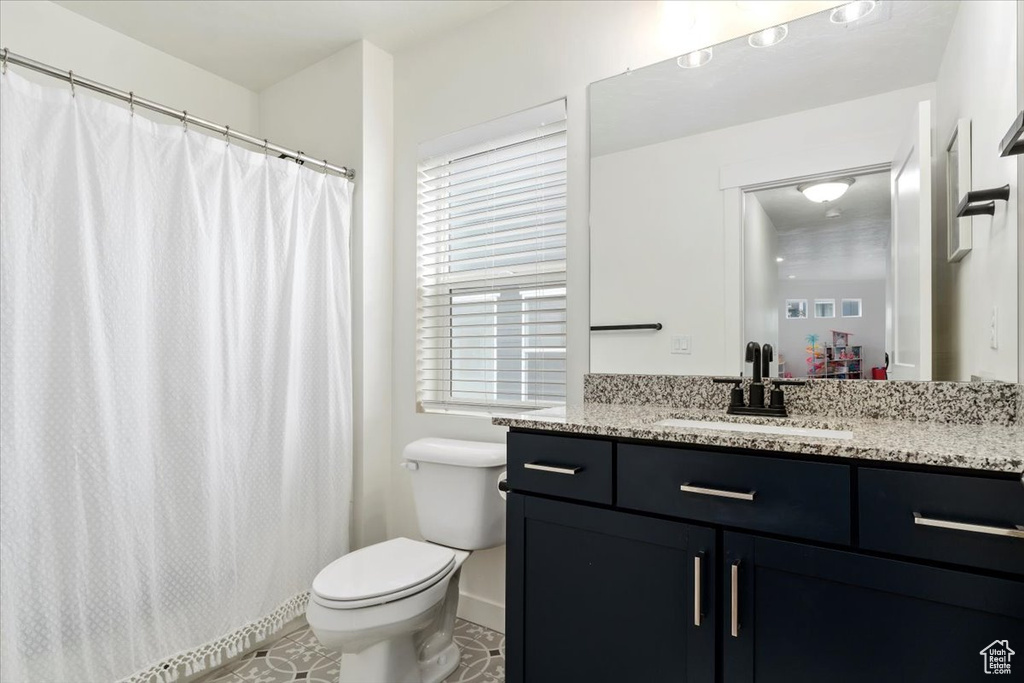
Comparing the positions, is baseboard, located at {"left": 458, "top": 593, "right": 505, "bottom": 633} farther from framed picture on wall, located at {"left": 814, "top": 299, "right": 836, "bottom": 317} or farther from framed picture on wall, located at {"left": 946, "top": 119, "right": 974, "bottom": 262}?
framed picture on wall, located at {"left": 946, "top": 119, "right": 974, "bottom": 262}

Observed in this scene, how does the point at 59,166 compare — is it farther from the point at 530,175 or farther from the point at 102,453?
the point at 530,175

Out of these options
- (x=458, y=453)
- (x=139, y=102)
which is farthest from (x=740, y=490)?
(x=139, y=102)

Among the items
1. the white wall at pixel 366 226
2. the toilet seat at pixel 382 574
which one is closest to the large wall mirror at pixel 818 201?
the toilet seat at pixel 382 574

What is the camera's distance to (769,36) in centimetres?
160

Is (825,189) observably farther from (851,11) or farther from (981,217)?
(851,11)

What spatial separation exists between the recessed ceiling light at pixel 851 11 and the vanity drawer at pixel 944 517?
4.22ft

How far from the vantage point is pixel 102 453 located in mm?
1538

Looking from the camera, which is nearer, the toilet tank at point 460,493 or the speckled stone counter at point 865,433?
the speckled stone counter at point 865,433

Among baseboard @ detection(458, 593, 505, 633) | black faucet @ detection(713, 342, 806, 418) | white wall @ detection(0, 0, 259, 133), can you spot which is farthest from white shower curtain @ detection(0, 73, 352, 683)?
black faucet @ detection(713, 342, 806, 418)

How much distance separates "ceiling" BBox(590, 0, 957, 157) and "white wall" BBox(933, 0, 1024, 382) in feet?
0.26

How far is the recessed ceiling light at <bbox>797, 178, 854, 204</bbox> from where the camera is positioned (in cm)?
149

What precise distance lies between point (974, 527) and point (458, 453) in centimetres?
141

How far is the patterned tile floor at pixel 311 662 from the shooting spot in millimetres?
1827

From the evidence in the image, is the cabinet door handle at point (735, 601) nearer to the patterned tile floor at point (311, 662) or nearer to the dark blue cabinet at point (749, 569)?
the dark blue cabinet at point (749, 569)
